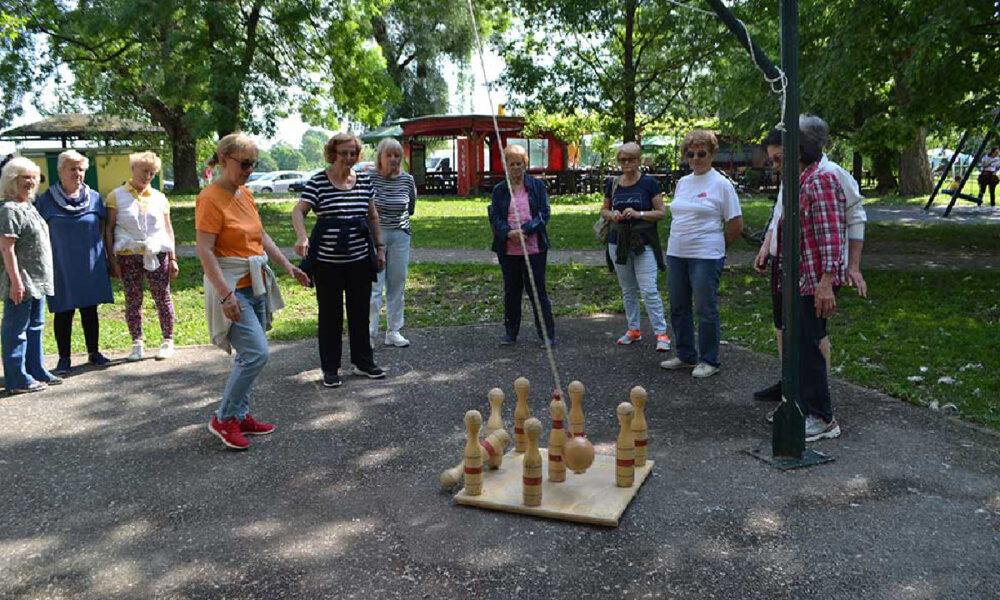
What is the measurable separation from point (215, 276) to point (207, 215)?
1.22 ft

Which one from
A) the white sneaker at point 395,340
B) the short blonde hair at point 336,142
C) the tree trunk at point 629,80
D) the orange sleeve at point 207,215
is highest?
the tree trunk at point 629,80

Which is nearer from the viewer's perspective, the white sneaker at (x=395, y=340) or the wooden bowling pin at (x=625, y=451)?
the wooden bowling pin at (x=625, y=451)

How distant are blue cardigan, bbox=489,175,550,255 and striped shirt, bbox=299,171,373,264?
1528 millimetres

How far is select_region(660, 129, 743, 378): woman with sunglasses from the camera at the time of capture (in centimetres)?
648

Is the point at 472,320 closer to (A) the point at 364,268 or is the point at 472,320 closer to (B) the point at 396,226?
(B) the point at 396,226

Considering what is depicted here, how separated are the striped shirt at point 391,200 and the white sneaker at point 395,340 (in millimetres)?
1057

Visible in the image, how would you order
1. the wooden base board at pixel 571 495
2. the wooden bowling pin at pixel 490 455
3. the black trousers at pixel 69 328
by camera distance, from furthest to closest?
the black trousers at pixel 69 328 < the wooden bowling pin at pixel 490 455 < the wooden base board at pixel 571 495

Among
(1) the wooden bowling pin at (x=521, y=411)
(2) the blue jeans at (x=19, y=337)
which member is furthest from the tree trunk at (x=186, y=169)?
(1) the wooden bowling pin at (x=521, y=411)

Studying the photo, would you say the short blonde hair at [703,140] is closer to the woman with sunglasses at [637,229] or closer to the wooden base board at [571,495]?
the woman with sunglasses at [637,229]

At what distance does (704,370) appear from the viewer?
21.7 feet

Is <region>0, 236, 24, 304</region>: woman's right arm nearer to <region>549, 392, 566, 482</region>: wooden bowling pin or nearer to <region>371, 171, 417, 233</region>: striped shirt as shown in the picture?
<region>371, 171, 417, 233</region>: striped shirt

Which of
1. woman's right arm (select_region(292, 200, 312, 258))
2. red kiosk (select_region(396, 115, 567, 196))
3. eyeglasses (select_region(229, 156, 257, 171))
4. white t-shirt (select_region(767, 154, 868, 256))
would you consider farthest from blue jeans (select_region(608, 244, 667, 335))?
red kiosk (select_region(396, 115, 567, 196))

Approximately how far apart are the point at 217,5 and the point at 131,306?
14.0m

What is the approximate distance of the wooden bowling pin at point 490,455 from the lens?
4.42 metres
